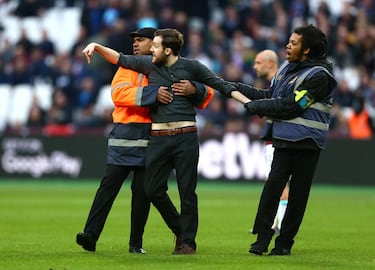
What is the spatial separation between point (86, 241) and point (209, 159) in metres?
15.0

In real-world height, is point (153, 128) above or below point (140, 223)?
above

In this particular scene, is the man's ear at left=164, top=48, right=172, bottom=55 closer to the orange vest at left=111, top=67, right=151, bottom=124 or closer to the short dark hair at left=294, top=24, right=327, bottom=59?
the orange vest at left=111, top=67, right=151, bottom=124

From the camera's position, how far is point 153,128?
469 inches

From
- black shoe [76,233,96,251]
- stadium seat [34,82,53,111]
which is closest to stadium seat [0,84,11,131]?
stadium seat [34,82,53,111]

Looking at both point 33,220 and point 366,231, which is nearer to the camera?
point 366,231

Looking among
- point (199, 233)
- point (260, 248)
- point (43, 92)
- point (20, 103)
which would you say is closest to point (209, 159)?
point (43, 92)

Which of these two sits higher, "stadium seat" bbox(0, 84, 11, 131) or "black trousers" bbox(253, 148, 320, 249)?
"black trousers" bbox(253, 148, 320, 249)

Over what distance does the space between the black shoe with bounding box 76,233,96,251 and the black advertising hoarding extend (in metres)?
13.7

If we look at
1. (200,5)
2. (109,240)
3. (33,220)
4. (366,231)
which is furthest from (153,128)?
(200,5)

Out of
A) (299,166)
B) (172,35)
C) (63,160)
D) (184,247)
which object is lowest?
(63,160)

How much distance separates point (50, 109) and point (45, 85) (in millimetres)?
1317

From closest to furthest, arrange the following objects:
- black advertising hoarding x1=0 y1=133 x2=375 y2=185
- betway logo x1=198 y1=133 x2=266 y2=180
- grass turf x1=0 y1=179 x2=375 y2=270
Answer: grass turf x1=0 y1=179 x2=375 y2=270 → black advertising hoarding x1=0 y1=133 x2=375 y2=185 → betway logo x1=198 y1=133 x2=266 y2=180

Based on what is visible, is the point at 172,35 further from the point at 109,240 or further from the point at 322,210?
the point at 322,210

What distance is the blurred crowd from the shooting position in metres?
27.9
